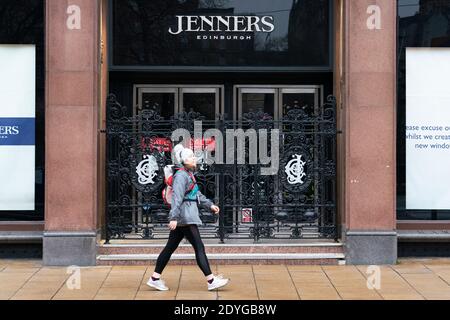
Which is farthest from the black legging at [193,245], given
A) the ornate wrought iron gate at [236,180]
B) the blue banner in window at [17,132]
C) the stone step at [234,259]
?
the blue banner in window at [17,132]

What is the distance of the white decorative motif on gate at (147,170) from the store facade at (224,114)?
38mm

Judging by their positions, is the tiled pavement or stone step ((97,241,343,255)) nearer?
the tiled pavement

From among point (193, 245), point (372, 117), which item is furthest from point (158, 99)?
point (193, 245)

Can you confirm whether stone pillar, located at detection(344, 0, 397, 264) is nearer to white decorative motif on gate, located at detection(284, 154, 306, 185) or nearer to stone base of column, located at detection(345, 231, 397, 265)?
stone base of column, located at detection(345, 231, 397, 265)

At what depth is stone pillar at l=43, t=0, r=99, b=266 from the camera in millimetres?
11414

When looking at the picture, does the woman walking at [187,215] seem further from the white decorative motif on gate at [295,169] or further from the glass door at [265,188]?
the white decorative motif on gate at [295,169]

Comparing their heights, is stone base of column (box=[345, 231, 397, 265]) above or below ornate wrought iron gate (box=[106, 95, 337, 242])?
below

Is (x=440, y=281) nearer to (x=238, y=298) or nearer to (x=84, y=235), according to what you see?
(x=238, y=298)

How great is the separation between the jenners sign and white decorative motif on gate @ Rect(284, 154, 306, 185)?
2317mm

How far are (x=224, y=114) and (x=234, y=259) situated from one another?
7.59 ft

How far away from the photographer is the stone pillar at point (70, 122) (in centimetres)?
1141

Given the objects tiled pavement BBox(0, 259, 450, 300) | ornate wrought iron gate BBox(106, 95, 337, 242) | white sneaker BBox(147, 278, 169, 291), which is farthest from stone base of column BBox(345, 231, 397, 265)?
white sneaker BBox(147, 278, 169, 291)

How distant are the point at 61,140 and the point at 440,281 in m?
5.81

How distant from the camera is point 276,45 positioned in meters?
12.8
